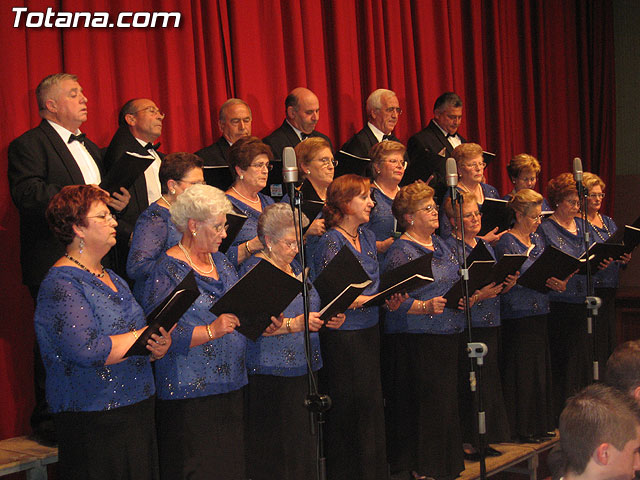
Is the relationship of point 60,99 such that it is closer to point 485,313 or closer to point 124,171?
point 124,171

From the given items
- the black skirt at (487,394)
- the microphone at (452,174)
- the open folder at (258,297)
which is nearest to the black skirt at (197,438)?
the open folder at (258,297)

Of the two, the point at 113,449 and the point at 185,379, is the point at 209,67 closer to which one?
the point at 185,379

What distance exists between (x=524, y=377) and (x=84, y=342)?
9.32 ft

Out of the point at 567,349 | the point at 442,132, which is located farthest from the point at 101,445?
the point at 442,132

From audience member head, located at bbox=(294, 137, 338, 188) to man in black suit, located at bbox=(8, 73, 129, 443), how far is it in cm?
96

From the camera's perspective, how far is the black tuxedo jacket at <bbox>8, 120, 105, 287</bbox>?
3.46 meters

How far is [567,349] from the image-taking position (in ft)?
16.5

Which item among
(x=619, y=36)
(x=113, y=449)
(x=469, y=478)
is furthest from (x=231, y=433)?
(x=619, y=36)

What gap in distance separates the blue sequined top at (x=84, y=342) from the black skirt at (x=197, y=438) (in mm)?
194

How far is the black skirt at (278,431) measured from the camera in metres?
3.29

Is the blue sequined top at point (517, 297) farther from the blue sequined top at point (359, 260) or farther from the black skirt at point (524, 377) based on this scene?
the blue sequined top at point (359, 260)

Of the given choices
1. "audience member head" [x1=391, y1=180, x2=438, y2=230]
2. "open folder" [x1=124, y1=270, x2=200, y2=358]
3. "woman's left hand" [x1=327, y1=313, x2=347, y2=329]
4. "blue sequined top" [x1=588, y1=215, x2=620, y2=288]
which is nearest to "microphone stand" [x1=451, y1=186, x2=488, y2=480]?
"audience member head" [x1=391, y1=180, x2=438, y2=230]

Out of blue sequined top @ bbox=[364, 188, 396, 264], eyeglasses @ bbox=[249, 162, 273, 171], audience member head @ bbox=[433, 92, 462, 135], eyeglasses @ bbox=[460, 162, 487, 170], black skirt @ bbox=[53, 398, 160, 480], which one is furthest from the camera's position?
audience member head @ bbox=[433, 92, 462, 135]

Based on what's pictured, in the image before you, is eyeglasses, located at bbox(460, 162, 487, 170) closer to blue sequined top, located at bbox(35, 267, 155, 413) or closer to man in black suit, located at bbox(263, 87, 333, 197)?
man in black suit, located at bbox(263, 87, 333, 197)
